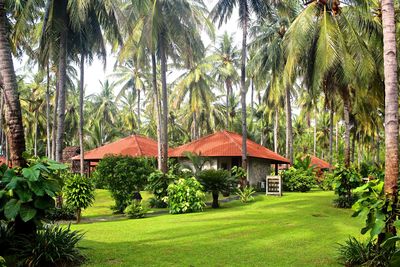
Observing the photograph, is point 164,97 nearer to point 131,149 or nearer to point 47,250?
point 131,149

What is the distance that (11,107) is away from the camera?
7328mm

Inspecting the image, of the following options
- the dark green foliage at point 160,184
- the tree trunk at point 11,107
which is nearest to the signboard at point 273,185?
the dark green foliage at point 160,184

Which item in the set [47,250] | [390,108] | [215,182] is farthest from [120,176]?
[390,108]

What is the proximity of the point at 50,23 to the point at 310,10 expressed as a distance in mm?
10793

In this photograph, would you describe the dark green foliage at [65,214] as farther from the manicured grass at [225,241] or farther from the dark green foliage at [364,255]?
the dark green foliage at [364,255]

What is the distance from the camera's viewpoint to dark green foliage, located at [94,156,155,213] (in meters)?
16.1

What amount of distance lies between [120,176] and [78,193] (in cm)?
282

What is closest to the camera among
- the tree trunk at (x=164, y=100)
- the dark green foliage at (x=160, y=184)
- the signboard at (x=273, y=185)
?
the dark green foliage at (x=160, y=184)

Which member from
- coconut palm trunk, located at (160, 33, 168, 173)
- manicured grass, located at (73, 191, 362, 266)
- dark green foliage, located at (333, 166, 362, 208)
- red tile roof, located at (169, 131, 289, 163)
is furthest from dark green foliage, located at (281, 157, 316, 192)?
manicured grass, located at (73, 191, 362, 266)

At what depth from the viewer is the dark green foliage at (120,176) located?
53.0 ft

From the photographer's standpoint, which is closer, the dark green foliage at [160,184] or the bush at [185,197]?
the bush at [185,197]

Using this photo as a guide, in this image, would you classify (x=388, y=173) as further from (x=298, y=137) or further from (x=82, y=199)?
(x=298, y=137)

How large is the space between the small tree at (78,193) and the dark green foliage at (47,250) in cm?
641

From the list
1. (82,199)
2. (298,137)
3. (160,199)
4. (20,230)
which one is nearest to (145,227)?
(82,199)
